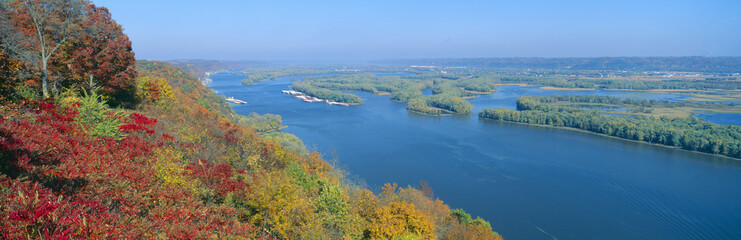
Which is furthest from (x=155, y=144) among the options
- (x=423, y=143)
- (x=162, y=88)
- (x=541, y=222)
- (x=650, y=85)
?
(x=650, y=85)

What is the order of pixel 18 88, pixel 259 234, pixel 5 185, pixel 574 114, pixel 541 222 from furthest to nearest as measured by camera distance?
pixel 574 114
pixel 541 222
pixel 18 88
pixel 259 234
pixel 5 185

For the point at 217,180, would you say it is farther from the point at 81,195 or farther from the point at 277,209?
the point at 81,195

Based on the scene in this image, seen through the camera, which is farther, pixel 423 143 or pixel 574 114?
pixel 574 114

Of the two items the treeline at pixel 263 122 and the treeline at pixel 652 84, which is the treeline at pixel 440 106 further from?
the treeline at pixel 652 84

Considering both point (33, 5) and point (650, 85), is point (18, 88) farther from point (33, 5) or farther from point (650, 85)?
point (650, 85)

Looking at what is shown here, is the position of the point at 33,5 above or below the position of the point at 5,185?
above
